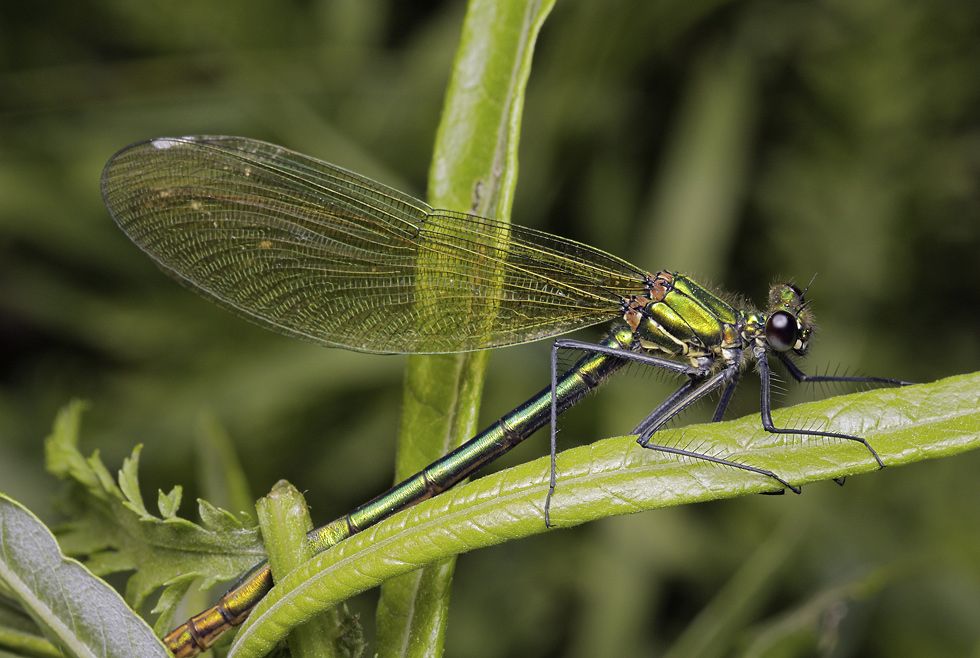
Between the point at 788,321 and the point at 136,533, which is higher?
the point at 788,321

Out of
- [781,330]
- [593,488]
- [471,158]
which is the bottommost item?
[593,488]

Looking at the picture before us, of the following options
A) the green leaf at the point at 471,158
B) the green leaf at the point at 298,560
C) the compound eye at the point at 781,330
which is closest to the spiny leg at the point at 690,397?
the compound eye at the point at 781,330

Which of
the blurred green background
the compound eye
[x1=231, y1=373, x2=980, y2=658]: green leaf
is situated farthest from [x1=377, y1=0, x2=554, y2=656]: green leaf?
the blurred green background

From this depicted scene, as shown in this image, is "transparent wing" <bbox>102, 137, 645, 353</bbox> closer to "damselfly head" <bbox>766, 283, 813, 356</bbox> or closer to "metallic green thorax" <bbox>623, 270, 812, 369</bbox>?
"metallic green thorax" <bbox>623, 270, 812, 369</bbox>

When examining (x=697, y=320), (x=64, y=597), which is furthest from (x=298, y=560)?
(x=697, y=320)

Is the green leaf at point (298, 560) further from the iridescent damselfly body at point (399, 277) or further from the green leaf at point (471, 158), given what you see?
the iridescent damselfly body at point (399, 277)

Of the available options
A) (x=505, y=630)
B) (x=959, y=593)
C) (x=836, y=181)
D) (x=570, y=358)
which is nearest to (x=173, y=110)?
(x=570, y=358)

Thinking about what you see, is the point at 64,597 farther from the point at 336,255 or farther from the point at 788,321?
the point at 788,321

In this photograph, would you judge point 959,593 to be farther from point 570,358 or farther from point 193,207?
point 193,207
